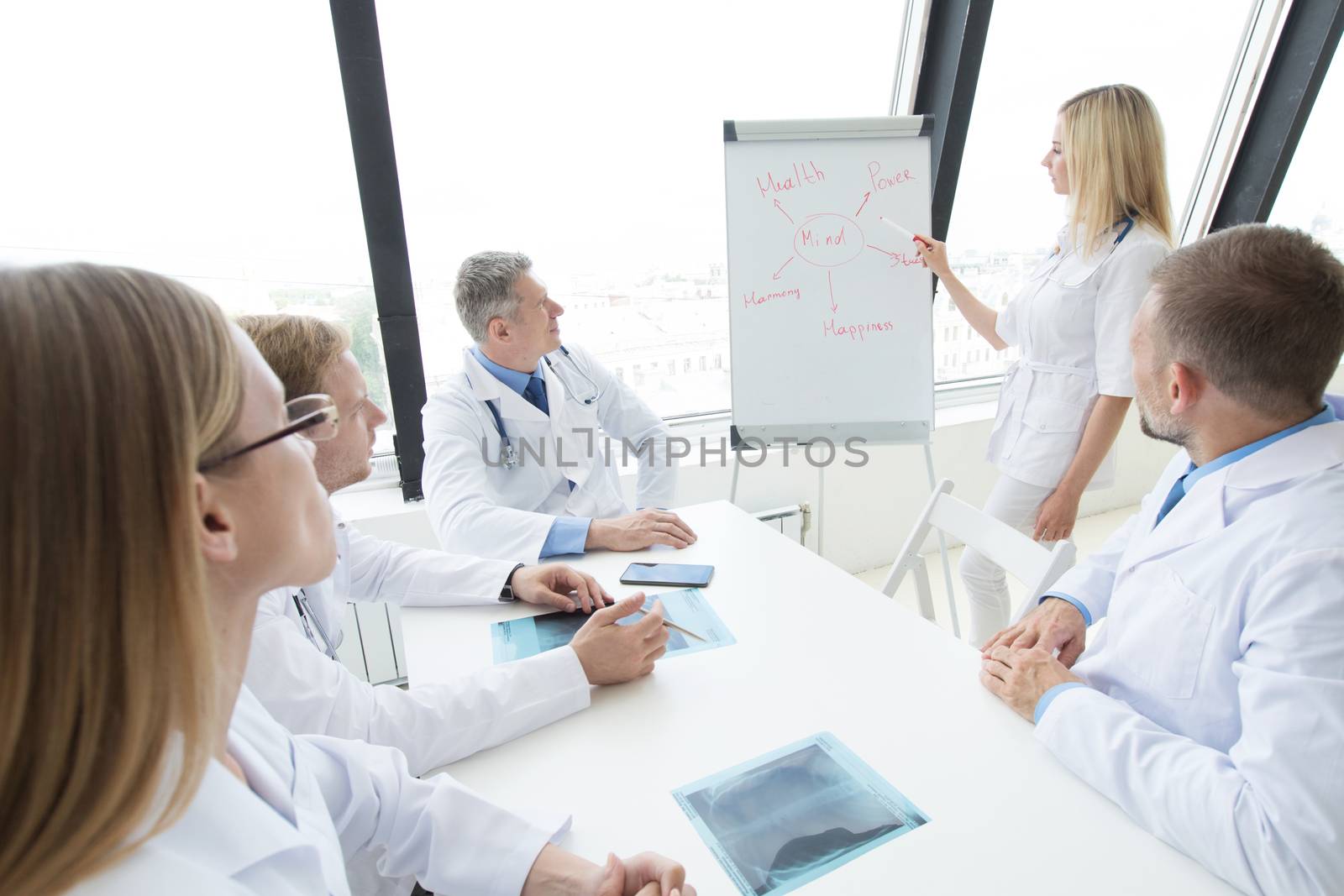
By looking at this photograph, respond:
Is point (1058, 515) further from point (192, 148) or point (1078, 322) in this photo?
point (192, 148)

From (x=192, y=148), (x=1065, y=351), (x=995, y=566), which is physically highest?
(x=192, y=148)

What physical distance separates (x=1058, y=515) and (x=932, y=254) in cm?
85

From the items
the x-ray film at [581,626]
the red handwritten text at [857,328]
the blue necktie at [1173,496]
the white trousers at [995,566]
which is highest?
the red handwritten text at [857,328]

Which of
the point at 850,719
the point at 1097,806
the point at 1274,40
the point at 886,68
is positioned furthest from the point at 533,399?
the point at 1274,40

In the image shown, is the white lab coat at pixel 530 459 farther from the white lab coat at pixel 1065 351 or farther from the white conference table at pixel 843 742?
the white lab coat at pixel 1065 351

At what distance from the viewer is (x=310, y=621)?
118cm

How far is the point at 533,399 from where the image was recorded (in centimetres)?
201

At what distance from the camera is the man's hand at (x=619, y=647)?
3.56 feet

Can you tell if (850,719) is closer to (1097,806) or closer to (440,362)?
(1097,806)

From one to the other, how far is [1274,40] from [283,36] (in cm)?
411

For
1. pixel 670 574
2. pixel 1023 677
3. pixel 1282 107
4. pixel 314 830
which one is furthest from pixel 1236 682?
pixel 1282 107

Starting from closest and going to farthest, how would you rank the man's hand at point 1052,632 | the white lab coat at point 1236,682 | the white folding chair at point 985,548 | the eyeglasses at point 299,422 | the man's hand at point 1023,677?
the eyeglasses at point 299,422 → the white lab coat at point 1236,682 → the man's hand at point 1023,677 → the man's hand at point 1052,632 → the white folding chair at point 985,548

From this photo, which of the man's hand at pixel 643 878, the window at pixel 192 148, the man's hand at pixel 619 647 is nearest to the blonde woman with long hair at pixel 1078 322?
the man's hand at pixel 619 647

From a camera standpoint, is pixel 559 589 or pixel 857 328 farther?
pixel 857 328
